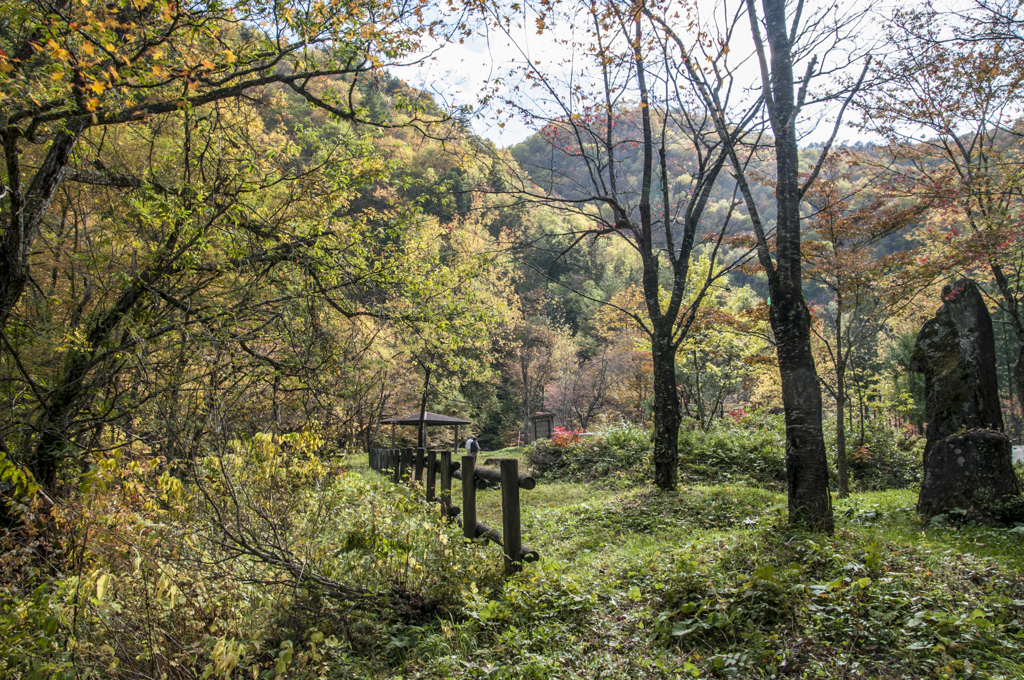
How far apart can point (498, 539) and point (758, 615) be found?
6.96 feet

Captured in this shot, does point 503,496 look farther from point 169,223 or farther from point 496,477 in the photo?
point 169,223

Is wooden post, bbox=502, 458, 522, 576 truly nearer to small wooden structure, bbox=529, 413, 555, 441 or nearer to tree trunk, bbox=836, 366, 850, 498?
tree trunk, bbox=836, 366, 850, 498

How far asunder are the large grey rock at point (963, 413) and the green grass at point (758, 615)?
63 cm

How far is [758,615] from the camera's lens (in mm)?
3252

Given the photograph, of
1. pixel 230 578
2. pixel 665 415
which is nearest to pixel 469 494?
pixel 230 578

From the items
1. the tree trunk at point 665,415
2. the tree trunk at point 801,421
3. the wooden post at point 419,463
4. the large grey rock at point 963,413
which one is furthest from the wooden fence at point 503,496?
the large grey rock at point 963,413

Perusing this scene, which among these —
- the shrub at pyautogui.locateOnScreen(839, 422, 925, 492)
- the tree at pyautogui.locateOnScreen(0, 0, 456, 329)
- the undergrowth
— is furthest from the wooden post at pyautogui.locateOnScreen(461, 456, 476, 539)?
the shrub at pyautogui.locateOnScreen(839, 422, 925, 492)

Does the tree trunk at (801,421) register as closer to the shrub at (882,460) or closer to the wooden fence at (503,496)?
the wooden fence at (503,496)

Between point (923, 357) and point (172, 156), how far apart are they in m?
9.37

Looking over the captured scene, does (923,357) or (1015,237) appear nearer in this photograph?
(923,357)

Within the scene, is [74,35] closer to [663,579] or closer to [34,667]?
[34,667]

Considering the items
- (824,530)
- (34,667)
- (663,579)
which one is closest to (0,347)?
(34,667)

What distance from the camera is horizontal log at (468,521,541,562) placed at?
4391 millimetres

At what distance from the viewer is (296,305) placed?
566 cm
